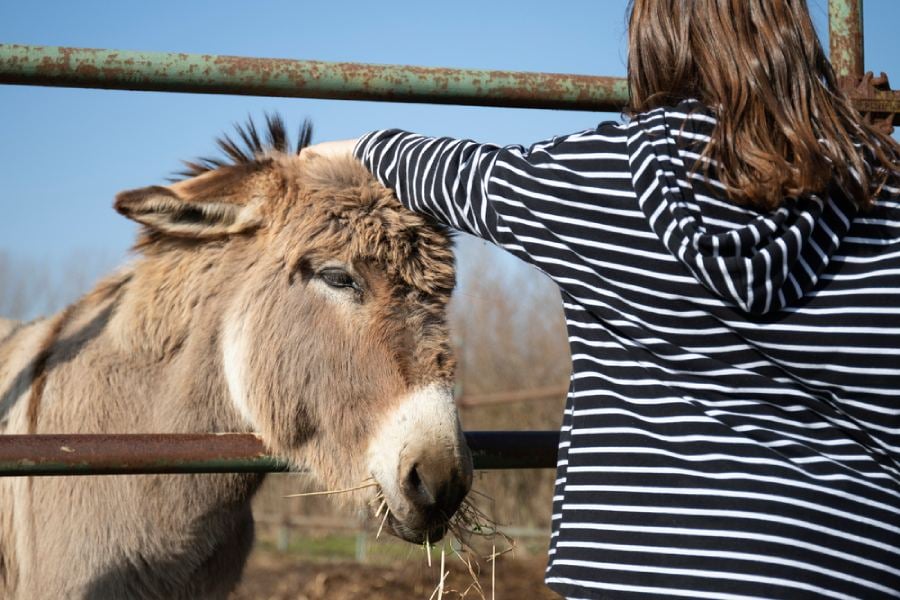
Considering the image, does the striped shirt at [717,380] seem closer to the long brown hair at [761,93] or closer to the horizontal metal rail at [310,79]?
the long brown hair at [761,93]

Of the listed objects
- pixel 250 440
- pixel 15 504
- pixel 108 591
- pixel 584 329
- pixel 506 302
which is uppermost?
pixel 584 329

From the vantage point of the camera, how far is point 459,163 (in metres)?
1.83

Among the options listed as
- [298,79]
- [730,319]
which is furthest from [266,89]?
[730,319]

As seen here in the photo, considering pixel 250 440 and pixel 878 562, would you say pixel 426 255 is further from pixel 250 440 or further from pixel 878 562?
pixel 878 562

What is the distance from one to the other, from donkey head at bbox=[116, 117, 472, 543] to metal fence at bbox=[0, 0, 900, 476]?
0.20 metres

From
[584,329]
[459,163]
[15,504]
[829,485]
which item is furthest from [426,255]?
[15,504]

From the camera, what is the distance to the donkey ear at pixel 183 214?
249 centimetres

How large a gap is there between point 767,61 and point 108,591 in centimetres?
235

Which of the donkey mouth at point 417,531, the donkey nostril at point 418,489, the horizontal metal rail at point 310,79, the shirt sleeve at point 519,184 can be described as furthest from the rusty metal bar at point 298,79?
the donkey mouth at point 417,531

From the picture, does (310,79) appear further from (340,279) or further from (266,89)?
(340,279)

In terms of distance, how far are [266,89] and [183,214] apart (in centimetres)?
64

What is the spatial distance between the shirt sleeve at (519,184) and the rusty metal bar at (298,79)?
0.38 m

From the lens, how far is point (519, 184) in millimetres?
1626

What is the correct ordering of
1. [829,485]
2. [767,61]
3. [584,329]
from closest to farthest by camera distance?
[829,485], [767,61], [584,329]
